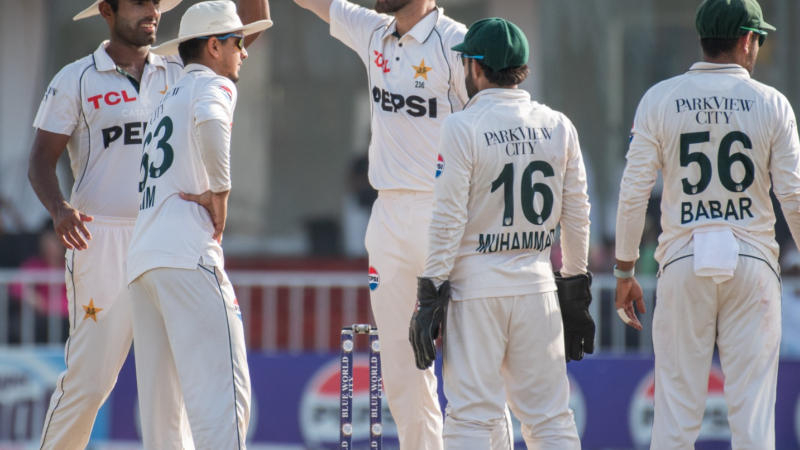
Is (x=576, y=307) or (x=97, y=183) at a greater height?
(x=97, y=183)

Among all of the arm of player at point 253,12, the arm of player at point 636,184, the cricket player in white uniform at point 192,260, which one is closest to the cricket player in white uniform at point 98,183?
the arm of player at point 253,12

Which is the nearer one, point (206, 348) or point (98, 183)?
point (206, 348)

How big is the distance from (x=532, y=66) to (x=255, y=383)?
4318mm

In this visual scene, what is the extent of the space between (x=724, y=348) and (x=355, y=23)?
236 centimetres

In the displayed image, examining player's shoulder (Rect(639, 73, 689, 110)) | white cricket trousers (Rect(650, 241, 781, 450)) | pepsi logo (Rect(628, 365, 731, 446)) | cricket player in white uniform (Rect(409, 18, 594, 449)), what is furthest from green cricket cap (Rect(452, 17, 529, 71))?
pepsi logo (Rect(628, 365, 731, 446))

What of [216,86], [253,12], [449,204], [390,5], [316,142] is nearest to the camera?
[449,204]

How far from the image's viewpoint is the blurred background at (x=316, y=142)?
990cm

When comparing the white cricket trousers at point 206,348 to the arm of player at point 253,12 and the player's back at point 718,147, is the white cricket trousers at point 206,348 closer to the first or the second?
the arm of player at point 253,12

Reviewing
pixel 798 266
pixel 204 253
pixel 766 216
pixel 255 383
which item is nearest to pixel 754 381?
pixel 766 216

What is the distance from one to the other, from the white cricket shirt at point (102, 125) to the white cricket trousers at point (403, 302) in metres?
1.19

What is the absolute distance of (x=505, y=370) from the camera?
5055 mm

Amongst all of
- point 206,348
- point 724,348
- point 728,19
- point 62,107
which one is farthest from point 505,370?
point 62,107

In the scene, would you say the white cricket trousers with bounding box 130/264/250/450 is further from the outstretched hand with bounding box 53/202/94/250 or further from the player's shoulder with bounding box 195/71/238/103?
the player's shoulder with bounding box 195/71/238/103

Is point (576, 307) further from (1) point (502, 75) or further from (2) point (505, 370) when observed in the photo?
(1) point (502, 75)
